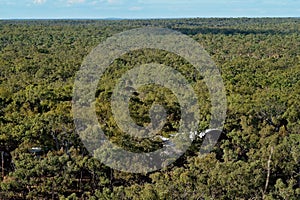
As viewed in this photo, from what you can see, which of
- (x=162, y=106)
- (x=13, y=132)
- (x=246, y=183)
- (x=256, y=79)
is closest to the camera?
(x=246, y=183)

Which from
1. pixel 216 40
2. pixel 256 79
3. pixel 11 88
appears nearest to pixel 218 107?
pixel 256 79

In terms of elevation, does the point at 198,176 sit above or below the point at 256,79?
below

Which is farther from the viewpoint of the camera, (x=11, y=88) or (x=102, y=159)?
(x=11, y=88)

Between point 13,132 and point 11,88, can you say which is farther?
point 11,88

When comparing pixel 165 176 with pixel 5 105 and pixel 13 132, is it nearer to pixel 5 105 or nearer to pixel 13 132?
pixel 13 132

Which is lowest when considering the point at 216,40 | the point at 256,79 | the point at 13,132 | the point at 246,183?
the point at 246,183

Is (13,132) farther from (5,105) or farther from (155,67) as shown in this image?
(155,67)

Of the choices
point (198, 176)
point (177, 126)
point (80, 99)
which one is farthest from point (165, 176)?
point (80, 99)

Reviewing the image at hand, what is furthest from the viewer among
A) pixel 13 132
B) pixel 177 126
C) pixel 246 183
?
pixel 177 126

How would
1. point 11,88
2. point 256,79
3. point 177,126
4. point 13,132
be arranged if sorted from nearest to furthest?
point 13,132, point 177,126, point 11,88, point 256,79
